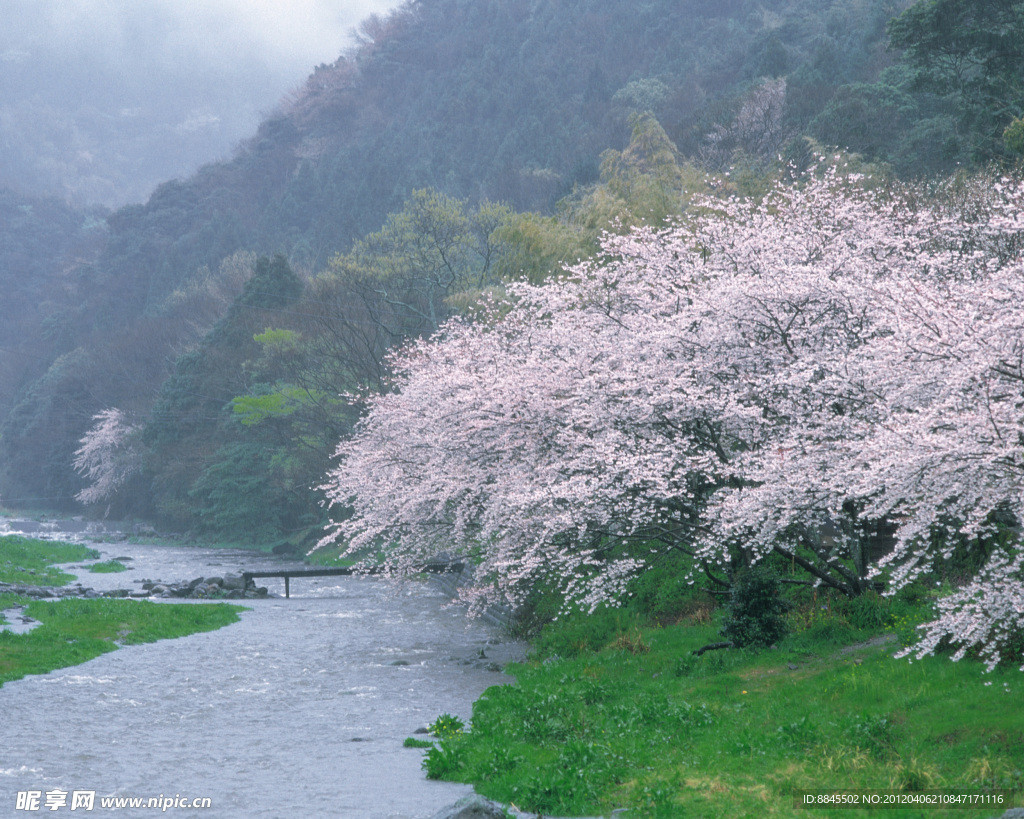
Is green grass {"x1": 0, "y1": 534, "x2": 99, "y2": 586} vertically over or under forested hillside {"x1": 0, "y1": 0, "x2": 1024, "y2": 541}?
under

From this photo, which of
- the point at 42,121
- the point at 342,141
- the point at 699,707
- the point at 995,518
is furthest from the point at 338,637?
the point at 42,121

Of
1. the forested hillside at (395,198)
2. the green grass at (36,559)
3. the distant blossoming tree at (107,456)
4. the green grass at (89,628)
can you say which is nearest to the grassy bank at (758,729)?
the green grass at (89,628)

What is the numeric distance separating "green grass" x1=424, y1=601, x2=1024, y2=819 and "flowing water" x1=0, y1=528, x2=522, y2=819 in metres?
1.34

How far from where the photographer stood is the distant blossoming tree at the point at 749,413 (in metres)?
9.34

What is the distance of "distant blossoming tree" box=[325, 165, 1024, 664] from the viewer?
368 inches

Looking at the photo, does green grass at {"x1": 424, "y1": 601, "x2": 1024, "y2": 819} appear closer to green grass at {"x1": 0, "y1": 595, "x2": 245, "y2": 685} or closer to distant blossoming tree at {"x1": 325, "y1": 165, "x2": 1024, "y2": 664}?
distant blossoming tree at {"x1": 325, "y1": 165, "x2": 1024, "y2": 664}

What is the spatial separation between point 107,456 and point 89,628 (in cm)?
5046

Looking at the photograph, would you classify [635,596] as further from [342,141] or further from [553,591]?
[342,141]

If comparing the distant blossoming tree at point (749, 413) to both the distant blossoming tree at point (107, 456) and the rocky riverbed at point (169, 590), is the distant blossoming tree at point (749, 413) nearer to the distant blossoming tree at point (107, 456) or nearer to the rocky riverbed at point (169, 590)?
the rocky riverbed at point (169, 590)

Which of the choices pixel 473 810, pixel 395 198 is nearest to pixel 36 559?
pixel 473 810

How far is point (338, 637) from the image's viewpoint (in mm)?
23781

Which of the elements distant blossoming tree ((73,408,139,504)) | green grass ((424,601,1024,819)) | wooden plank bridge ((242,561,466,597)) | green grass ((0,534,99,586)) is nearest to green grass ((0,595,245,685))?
wooden plank bridge ((242,561,466,597))

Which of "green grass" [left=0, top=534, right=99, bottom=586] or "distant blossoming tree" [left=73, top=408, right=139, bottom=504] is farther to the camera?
"distant blossoming tree" [left=73, top=408, right=139, bottom=504]

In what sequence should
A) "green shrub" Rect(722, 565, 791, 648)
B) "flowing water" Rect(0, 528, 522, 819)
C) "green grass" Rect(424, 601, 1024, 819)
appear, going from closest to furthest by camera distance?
1. "green grass" Rect(424, 601, 1024, 819)
2. "flowing water" Rect(0, 528, 522, 819)
3. "green shrub" Rect(722, 565, 791, 648)
